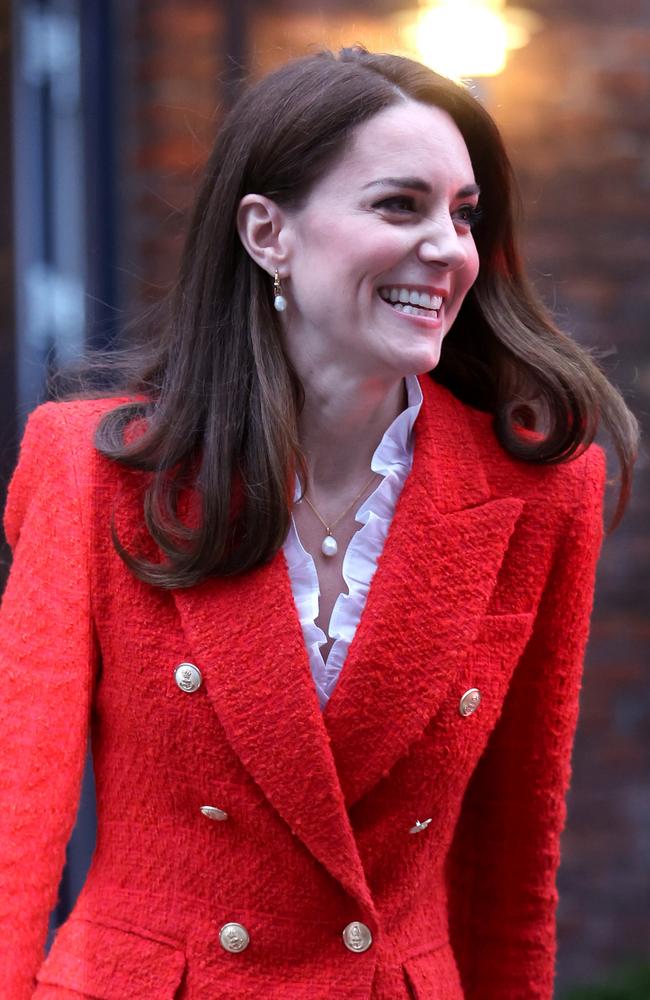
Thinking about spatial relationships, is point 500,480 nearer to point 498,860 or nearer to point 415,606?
point 415,606

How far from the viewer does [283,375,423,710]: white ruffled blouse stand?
2.00m

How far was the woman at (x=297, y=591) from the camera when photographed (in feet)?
6.31

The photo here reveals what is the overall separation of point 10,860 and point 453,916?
2.36ft

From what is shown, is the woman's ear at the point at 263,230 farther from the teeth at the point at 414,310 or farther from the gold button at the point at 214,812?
the gold button at the point at 214,812

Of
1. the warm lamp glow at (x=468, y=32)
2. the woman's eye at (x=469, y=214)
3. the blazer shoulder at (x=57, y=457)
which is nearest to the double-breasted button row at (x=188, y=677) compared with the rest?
the blazer shoulder at (x=57, y=457)

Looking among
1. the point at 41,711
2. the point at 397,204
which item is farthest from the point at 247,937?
the point at 397,204

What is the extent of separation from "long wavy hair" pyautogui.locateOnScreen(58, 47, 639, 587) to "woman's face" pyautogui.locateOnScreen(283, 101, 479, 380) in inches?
1.5

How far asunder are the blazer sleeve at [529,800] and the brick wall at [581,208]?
823mm

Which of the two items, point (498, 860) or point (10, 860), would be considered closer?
point (10, 860)

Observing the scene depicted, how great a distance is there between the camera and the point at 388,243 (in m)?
1.95

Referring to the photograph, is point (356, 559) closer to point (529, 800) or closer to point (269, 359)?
point (269, 359)

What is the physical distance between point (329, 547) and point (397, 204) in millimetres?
466

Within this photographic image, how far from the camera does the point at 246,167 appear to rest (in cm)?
205

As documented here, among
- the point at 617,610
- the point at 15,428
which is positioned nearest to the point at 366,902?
the point at 15,428
